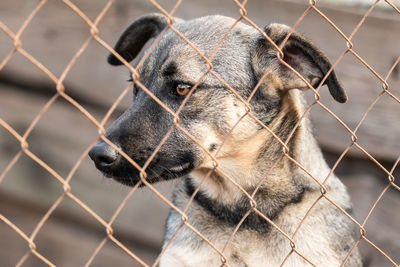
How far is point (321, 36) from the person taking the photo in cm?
350

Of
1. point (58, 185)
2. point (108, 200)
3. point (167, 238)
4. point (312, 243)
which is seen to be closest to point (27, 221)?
point (58, 185)

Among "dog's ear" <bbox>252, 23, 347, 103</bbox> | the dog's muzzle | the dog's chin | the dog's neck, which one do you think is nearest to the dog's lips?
the dog's chin

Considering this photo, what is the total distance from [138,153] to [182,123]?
10.9 inches

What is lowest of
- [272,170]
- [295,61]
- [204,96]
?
[272,170]

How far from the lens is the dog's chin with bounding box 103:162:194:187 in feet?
6.73

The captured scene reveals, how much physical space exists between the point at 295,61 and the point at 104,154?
102cm

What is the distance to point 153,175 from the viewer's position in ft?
6.96

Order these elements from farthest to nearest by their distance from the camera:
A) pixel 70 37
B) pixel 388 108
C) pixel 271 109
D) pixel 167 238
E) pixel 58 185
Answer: pixel 58 185, pixel 70 37, pixel 388 108, pixel 167 238, pixel 271 109

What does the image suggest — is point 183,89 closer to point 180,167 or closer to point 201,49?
point 201,49

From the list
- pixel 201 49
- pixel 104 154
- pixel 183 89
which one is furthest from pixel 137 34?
pixel 104 154

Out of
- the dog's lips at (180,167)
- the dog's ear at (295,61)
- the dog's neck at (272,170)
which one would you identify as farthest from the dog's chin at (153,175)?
the dog's ear at (295,61)

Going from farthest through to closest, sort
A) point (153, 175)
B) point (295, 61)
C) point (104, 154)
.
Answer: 1. point (295, 61)
2. point (153, 175)
3. point (104, 154)

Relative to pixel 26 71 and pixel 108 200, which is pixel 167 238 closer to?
pixel 108 200

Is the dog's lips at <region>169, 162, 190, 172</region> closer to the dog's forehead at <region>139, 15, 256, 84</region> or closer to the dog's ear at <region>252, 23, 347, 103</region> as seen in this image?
the dog's forehead at <region>139, 15, 256, 84</region>
